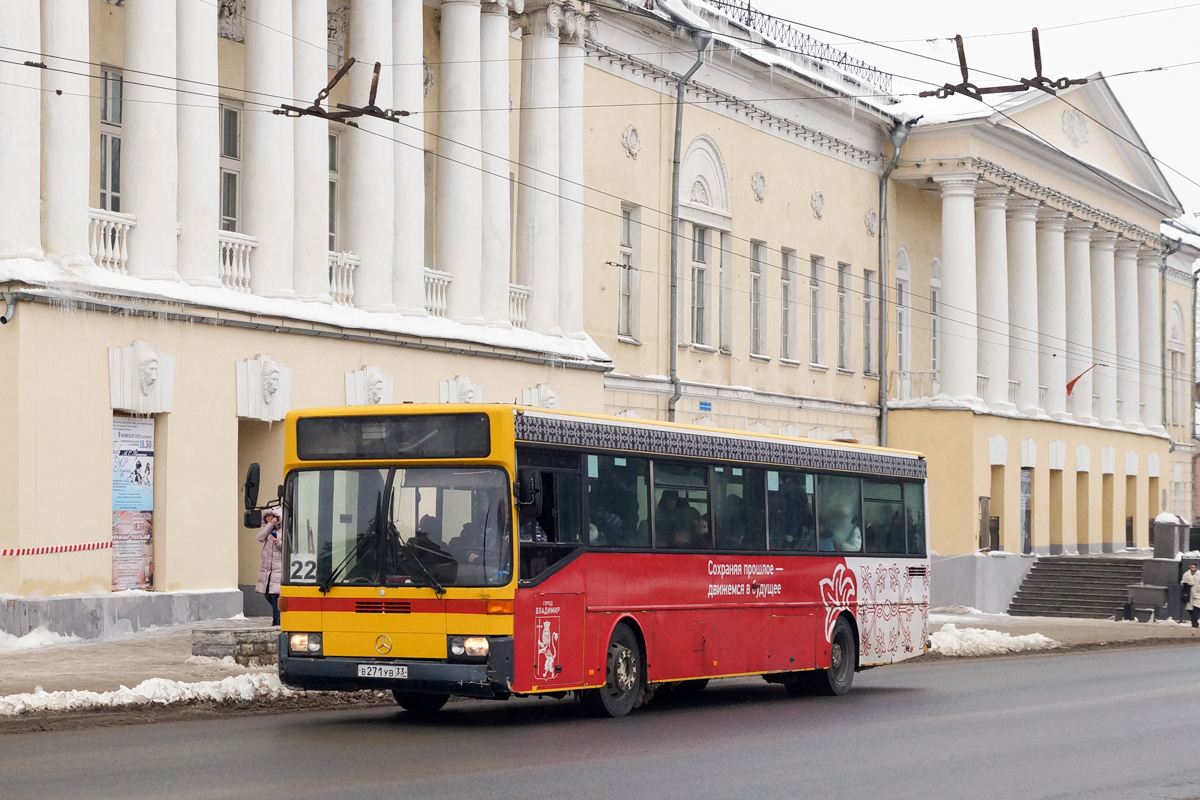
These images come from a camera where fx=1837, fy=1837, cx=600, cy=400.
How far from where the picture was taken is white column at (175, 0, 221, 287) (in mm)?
24016

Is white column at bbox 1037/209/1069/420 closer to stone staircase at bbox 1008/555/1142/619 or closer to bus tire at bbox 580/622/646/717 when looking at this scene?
stone staircase at bbox 1008/555/1142/619

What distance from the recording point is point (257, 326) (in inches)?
973

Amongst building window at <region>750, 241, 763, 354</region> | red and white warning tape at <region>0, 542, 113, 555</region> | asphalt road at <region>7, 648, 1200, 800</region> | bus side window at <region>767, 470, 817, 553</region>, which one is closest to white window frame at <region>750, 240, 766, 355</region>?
building window at <region>750, 241, 763, 354</region>

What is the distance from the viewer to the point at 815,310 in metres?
43.6

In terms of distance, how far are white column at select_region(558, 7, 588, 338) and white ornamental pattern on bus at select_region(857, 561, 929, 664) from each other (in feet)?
38.0

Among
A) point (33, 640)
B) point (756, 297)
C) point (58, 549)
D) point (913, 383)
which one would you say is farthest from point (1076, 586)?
point (33, 640)

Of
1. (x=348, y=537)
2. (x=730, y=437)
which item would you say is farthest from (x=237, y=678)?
(x=730, y=437)

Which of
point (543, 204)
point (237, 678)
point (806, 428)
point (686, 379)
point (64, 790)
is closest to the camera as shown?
point (64, 790)

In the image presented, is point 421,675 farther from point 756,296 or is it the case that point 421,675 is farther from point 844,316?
point 844,316

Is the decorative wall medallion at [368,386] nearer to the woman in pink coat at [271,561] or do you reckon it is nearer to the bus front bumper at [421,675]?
the woman in pink coat at [271,561]

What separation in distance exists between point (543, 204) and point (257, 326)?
26.3 feet

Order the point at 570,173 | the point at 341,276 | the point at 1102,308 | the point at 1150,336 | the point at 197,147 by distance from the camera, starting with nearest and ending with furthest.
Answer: the point at 197,147, the point at 341,276, the point at 570,173, the point at 1102,308, the point at 1150,336

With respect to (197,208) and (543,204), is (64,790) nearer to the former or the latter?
(197,208)

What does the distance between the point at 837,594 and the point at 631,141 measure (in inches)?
678
